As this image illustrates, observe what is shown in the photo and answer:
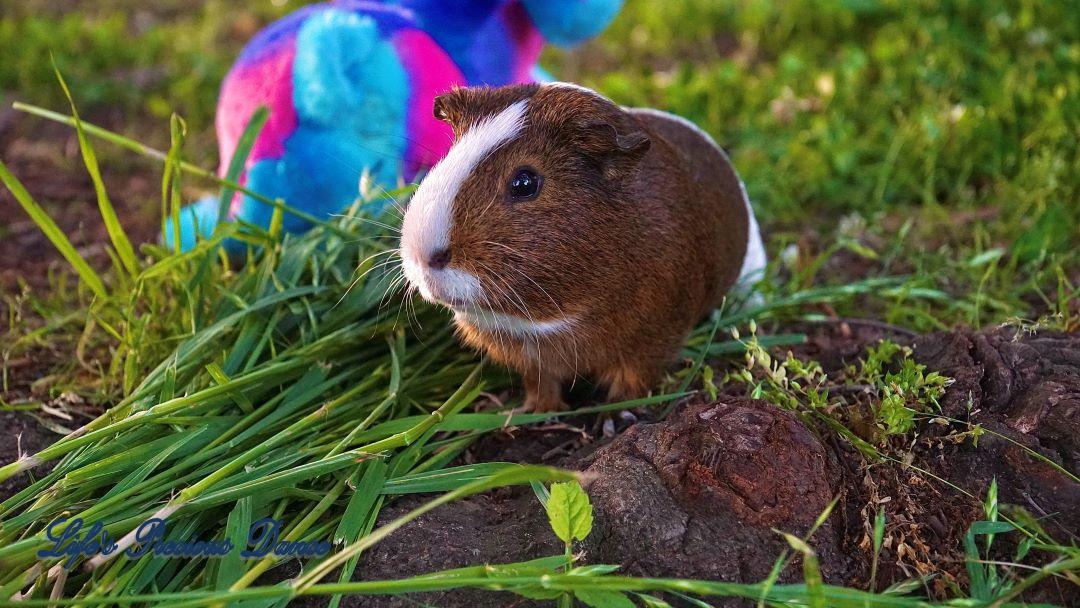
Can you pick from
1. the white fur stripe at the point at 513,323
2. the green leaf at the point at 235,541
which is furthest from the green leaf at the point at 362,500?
the white fur stripe at the point at 513,323

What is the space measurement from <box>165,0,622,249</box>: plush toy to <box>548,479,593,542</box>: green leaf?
5.21 ft

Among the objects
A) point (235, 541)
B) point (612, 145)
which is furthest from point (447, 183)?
point (235, 541)

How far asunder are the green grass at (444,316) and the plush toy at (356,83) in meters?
0.26

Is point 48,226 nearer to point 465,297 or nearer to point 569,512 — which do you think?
point 465,297

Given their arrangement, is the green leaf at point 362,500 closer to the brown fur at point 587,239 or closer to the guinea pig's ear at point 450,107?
the brown fur at point 587,239

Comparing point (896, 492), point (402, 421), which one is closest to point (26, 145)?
point (402, 421)

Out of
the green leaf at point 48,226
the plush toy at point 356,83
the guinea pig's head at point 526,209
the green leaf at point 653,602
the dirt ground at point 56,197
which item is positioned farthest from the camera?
the dirt ground at point 56,197

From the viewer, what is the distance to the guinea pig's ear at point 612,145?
2.16 metres

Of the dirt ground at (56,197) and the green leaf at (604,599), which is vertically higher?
the dirt ground at (56,197)

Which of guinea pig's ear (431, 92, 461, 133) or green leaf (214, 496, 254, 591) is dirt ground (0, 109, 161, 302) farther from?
guinea pig's ear (431, 92, 461, 133)

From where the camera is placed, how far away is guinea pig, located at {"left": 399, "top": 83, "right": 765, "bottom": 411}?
209 centimetres

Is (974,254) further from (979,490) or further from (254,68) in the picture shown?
(254,68)

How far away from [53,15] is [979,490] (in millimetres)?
5989

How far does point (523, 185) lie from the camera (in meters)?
2.16
